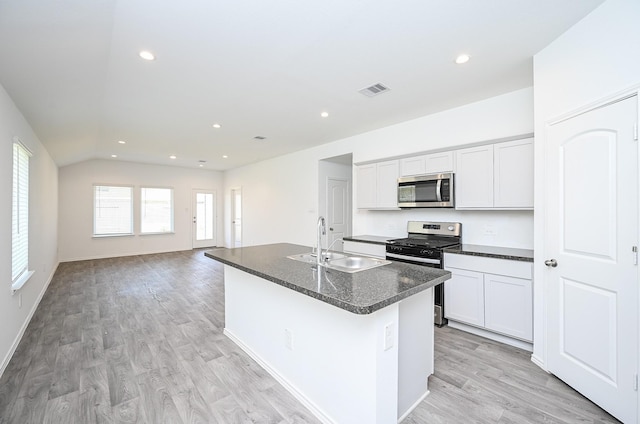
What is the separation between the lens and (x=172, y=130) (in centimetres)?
454

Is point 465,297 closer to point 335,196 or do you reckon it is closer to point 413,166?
point 413,166

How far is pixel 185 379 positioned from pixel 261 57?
268 cm

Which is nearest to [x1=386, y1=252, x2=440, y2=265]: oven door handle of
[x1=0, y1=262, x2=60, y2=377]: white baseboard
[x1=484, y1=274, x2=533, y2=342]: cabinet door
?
[x1=484, y1=274, x2=533, y2=342]: cabinet door

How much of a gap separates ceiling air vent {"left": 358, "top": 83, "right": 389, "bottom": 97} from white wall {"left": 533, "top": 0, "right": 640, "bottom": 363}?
4.27 ft

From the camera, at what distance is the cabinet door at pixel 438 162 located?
11.5 feet

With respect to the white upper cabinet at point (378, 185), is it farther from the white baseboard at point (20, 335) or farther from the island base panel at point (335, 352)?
the white baseboard at point (20, 335)

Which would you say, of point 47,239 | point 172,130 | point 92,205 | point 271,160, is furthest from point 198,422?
point 92,205

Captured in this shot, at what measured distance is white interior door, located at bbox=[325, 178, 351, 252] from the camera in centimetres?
582

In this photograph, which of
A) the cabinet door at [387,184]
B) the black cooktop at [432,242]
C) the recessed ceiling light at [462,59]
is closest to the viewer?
the recessed ceiling light at [462,59]

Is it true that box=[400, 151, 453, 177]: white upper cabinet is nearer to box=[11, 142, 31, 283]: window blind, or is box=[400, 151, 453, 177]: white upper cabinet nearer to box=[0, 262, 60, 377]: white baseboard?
box=[11, 142, 31, 283]: window blind

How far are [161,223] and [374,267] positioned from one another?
26.2 feet

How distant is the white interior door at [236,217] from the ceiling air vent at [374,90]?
6108 millimetres

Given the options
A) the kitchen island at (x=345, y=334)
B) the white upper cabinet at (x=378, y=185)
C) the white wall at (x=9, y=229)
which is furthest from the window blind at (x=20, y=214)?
the white upper cabinet at (x=378, y=185)

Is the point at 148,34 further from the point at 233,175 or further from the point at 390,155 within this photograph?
the point at 233,175
